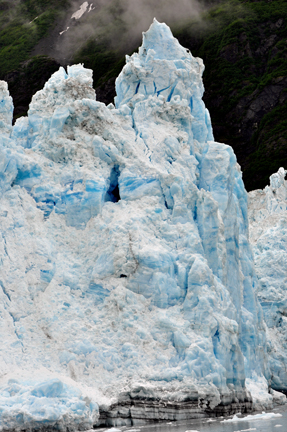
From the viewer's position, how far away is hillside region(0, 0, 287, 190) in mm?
71875

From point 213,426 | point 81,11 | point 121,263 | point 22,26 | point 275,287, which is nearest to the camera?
point 213,426

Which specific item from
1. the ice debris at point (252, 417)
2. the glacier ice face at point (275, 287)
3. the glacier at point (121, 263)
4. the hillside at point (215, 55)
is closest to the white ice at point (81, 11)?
the hillside at point (215, 55)

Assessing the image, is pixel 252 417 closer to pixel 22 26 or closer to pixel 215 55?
pixel 215 55

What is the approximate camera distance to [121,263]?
16859 millimetres

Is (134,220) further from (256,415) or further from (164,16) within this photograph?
(164,16)

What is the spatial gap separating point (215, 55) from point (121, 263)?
70.0 meters

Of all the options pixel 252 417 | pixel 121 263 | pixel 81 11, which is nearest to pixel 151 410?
pixel 252 417

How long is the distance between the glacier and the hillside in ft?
150

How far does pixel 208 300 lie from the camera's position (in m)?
17.0

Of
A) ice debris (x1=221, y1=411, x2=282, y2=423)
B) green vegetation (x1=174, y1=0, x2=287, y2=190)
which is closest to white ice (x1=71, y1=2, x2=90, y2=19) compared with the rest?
green vegetation (x1=174, y1=0, x2=287, y2=190)

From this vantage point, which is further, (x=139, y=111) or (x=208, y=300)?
(x=139, y=111)

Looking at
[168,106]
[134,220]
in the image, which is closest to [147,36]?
[168,106]

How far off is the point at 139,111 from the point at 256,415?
35.4 ft

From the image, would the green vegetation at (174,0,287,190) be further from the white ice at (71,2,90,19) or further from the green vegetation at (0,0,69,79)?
the green vegetation at (0,0,69,79)
